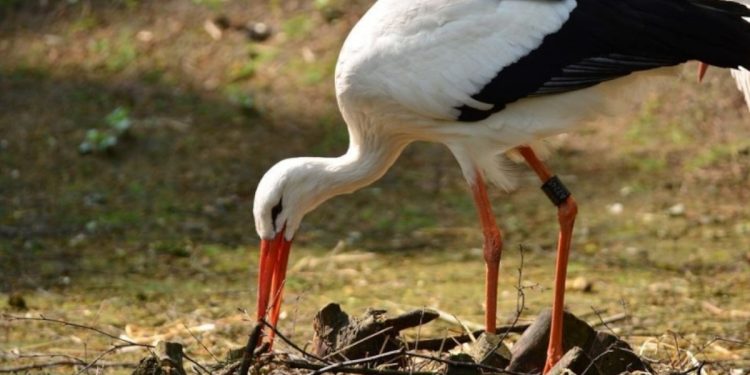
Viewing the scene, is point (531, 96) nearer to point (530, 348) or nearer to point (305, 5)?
point (530, 348)

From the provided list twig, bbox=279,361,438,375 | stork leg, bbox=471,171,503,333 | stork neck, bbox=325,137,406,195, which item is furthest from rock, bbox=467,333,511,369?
stork neck, bbox=325,137,406,195

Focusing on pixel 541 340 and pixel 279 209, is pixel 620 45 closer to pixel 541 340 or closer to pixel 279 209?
pixel 541 340

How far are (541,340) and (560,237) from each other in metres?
0.61

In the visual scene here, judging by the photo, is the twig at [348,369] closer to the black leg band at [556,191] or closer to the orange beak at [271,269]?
the orange beak at [271,269]

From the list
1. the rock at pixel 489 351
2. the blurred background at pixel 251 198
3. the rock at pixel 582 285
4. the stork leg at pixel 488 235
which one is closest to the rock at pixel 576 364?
the rock at pixel 489 351

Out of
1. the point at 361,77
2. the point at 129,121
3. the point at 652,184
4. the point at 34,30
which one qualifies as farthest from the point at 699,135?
the point at 34,30

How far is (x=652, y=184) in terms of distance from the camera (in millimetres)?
9625

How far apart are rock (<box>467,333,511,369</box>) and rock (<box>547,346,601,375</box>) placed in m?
0.26

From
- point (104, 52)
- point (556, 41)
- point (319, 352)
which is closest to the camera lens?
point (319, 352)

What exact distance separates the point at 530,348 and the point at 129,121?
5416 mm

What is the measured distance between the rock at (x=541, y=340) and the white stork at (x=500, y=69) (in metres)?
0.06

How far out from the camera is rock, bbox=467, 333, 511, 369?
17.3 feet

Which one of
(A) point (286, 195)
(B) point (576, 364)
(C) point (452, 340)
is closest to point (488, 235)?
(C) point (452, 340)

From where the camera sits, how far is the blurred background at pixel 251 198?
748cm
